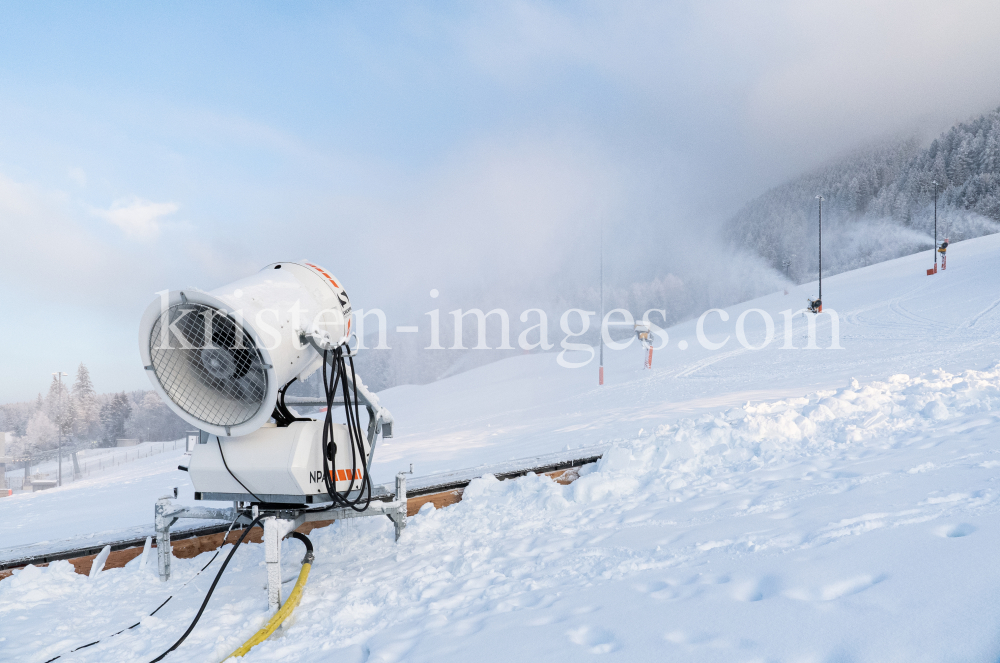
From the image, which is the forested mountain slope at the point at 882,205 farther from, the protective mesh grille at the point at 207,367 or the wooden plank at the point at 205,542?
the protective mesh grille at the point at 207,367

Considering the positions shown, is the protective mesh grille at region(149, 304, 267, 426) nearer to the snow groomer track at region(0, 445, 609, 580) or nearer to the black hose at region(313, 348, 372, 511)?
the black hose at region(313, 348, 372, 511)

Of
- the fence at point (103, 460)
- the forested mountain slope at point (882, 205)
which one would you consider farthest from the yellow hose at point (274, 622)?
the forested mountain slope at point (882, 205)

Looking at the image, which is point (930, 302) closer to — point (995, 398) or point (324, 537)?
point (995, 398)

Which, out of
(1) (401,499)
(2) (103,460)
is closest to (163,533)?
(1) (401,499)

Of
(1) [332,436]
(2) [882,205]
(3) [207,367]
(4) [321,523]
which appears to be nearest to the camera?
(3) [207,367]

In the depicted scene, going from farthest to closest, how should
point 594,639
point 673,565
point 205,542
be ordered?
point 205,542 < point 673,565 < point 594,639

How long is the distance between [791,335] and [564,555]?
71.1 ft

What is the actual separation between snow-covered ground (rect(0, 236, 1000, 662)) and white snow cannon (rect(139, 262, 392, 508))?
0.90 metres

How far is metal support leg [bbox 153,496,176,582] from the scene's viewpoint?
4.76 meters

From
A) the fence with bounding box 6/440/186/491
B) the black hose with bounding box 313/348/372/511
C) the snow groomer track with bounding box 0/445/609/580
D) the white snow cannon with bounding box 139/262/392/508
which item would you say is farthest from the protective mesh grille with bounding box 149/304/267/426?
the fence with bounding box 6/440/186/491

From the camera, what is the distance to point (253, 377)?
13.7 feet

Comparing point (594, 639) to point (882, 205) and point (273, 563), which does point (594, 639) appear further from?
point (882, 205)

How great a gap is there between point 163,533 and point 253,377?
1783mm

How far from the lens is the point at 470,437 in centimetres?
1227
